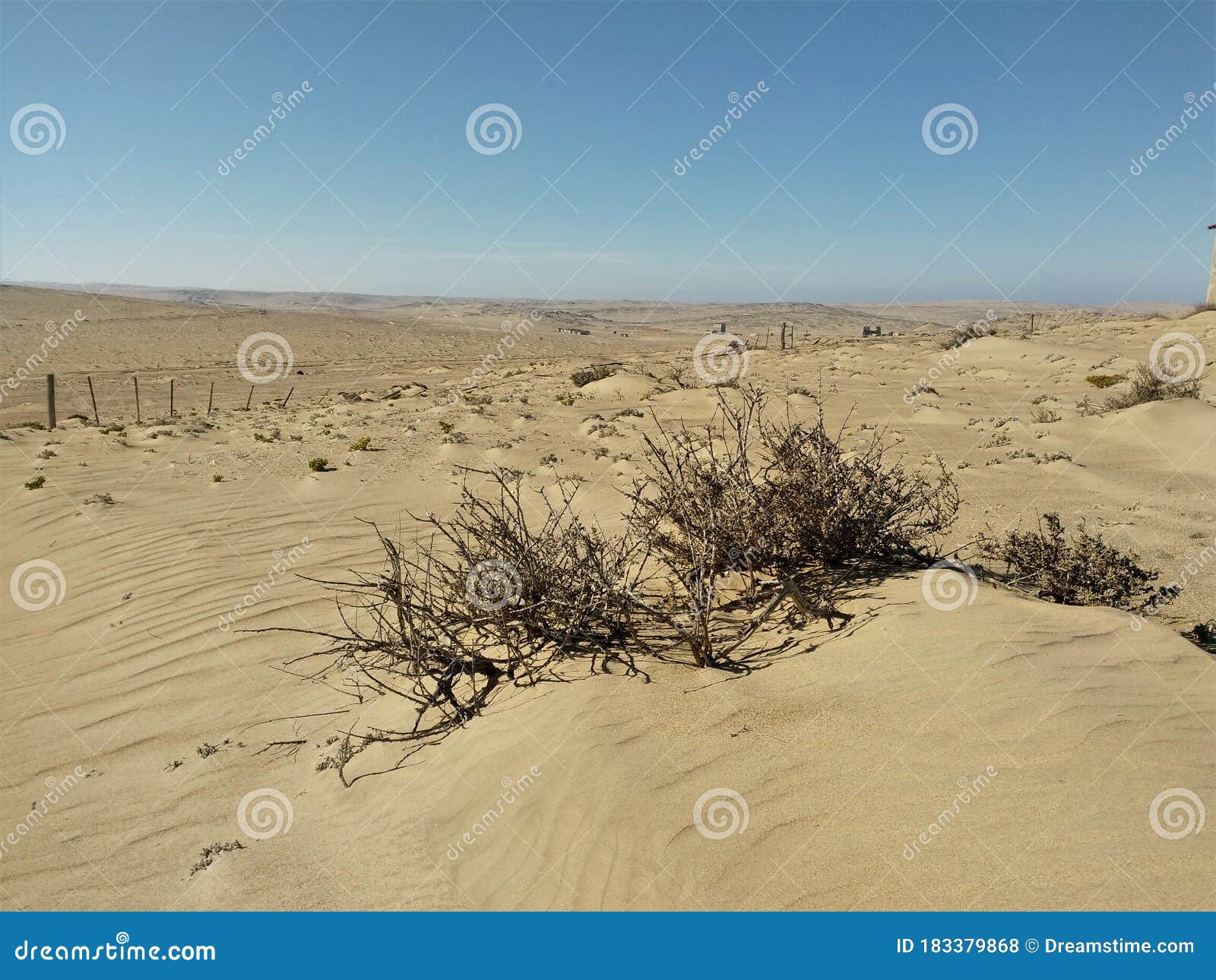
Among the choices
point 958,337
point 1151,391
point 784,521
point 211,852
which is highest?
point 958,337

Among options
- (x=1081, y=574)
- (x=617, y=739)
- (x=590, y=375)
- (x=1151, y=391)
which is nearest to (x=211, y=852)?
(x=617, y=739)

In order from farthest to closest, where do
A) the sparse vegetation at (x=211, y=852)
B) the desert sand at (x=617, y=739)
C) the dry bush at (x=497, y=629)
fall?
the dry bush at (x=497, y=629) → the sparse vegetation at (x=211, y=852) → the desert sand at (x=617, y=739)

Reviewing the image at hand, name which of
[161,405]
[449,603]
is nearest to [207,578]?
[449,603]

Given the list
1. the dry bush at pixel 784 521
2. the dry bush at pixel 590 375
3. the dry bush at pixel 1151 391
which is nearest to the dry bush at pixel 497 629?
the dry bush at pixel 784 521

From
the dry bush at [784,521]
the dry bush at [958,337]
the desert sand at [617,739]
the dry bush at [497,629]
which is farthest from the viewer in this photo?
the dry bush at [958,337]

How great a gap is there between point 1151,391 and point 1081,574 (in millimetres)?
7126

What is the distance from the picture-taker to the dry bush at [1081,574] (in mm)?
4551

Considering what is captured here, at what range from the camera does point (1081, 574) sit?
4586 millimetres

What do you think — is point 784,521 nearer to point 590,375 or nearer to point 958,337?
point 590,375

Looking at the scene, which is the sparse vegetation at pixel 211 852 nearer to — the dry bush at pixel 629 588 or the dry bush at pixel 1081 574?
the dry bush at pixel 629 588

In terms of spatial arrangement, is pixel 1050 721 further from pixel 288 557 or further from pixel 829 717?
pixel 288 557

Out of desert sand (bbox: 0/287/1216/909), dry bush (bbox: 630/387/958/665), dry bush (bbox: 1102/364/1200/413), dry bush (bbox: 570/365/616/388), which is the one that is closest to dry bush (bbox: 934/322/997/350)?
dry bush (bbox: 570/365/616/388)

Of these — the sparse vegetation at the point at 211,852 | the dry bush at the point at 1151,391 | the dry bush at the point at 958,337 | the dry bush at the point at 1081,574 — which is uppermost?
the dry bush at the point at 958,337

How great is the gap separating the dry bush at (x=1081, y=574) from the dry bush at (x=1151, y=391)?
634 centimetres
